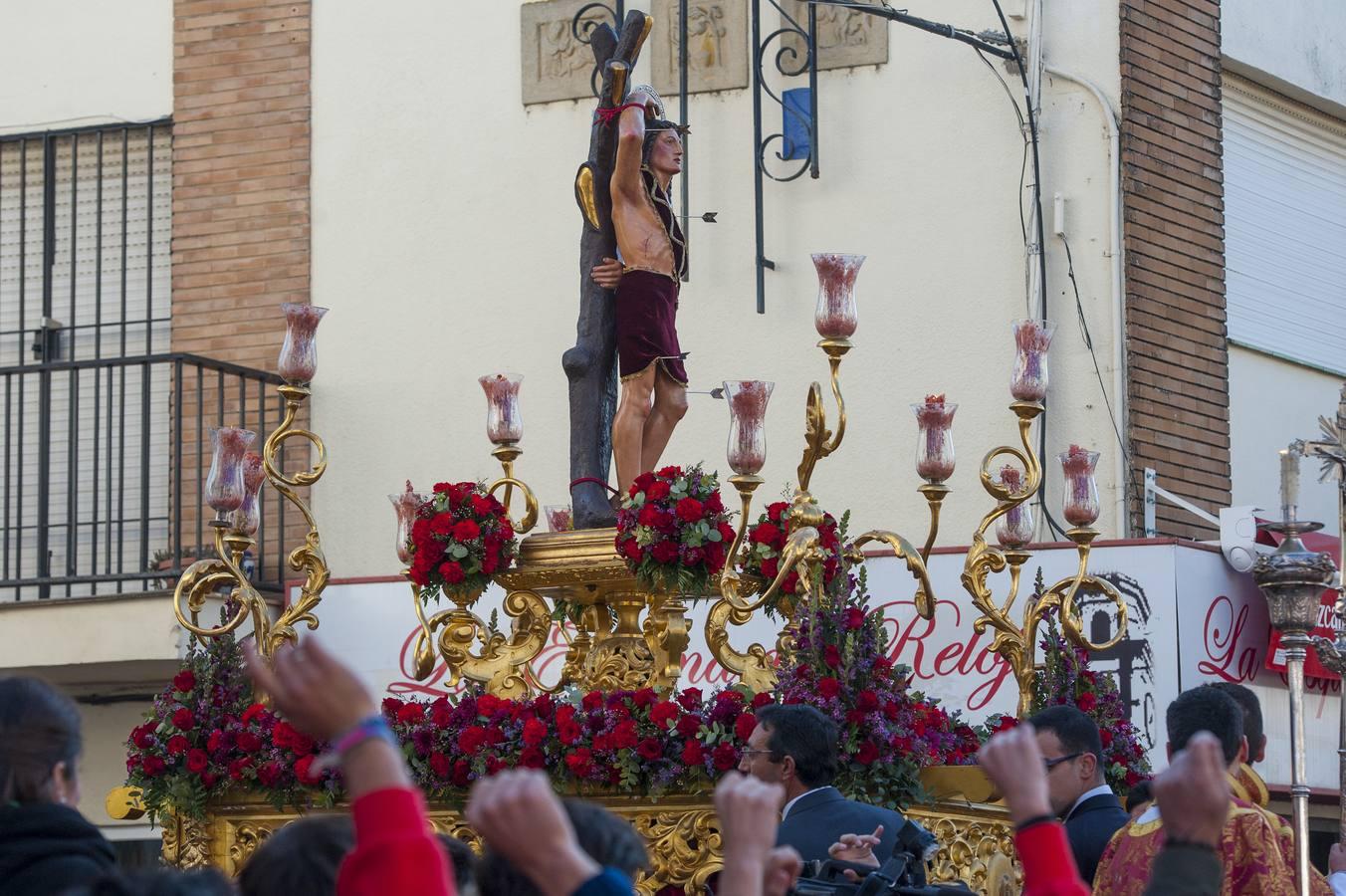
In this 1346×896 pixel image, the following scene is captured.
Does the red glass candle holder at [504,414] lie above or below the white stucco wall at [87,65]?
below

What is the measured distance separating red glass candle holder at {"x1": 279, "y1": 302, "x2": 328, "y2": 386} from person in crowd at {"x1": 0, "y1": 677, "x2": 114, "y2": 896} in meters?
4.46

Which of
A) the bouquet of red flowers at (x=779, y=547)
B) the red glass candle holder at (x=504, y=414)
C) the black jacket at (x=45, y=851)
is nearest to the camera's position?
the black jacket at (x=45, y=851)

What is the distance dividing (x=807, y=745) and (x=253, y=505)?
310 cm

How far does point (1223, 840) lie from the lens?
4699 mm

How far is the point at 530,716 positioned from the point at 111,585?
656 cm

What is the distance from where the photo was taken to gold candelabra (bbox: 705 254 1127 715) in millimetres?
7133

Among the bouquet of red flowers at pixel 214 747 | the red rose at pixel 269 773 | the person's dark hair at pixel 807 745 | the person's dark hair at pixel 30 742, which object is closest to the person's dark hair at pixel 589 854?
the person's dark hair at pixel 30 742

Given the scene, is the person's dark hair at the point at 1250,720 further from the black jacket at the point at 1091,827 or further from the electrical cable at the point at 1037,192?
the electrical cable at the point at 1037,192

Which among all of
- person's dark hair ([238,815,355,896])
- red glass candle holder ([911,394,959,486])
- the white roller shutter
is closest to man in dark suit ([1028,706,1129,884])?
red glass candle holder ([911,394,959,486])

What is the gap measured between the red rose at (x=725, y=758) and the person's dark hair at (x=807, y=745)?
3.45ft

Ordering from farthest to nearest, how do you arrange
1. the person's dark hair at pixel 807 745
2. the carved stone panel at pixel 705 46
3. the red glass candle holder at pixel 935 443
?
the carved stone panel at pixel 705 46, the red glass candle holder at pixel 935 443, the person's dark hair at pixel 807 745

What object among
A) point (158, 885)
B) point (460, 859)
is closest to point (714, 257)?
point (460, 859)

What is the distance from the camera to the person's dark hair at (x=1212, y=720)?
15.8 feet

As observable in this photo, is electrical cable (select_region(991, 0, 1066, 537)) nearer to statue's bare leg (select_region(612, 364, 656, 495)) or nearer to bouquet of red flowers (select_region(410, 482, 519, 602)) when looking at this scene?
statue's bare leg (select_region(612, 364, 656, 495))
